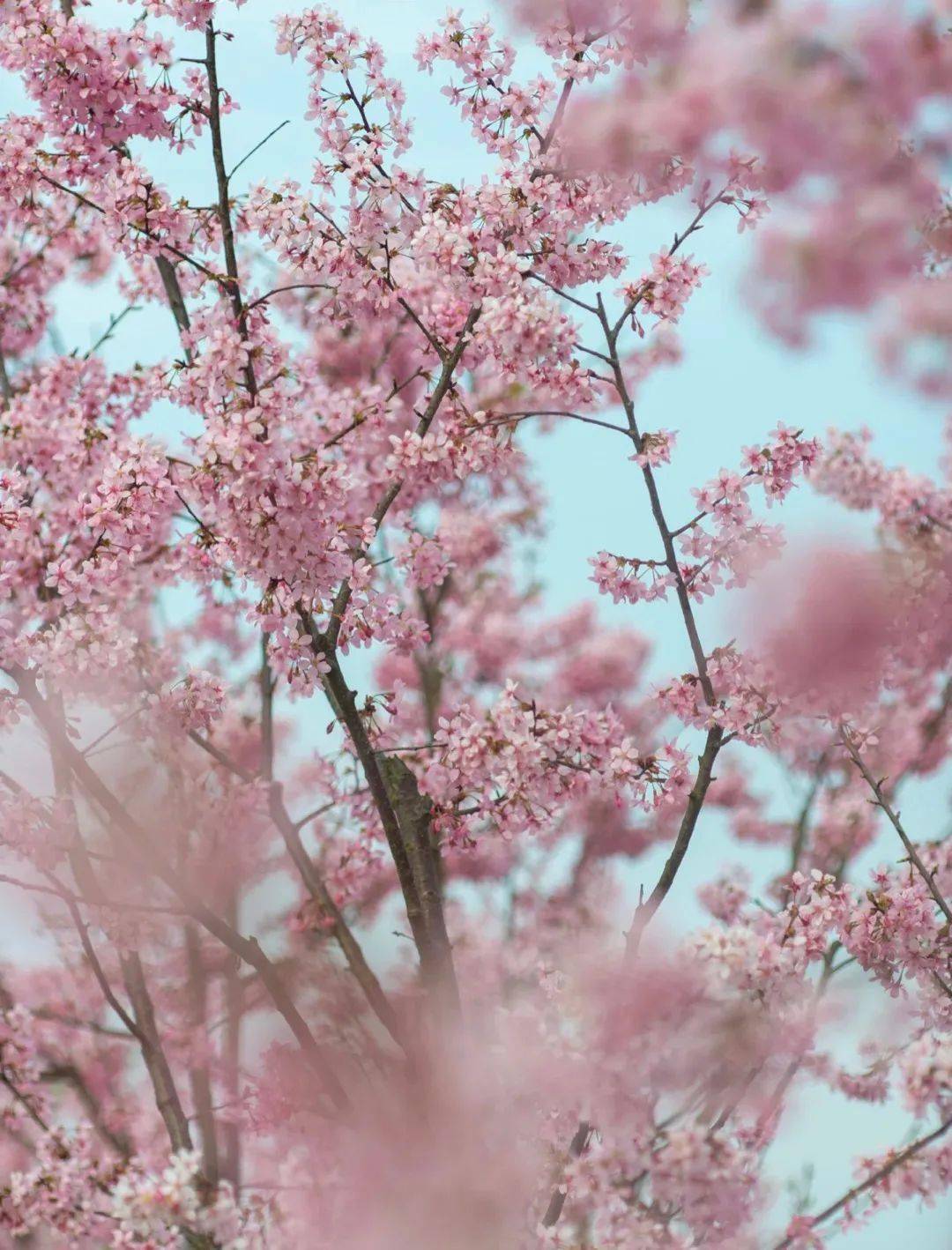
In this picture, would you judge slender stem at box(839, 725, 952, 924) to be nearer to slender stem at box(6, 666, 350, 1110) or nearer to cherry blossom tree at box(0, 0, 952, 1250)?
cherry blossom tree at box(0, 0, 952, 1250)

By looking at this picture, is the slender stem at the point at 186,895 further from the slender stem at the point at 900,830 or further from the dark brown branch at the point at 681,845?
the slender stem at the point at 900,830

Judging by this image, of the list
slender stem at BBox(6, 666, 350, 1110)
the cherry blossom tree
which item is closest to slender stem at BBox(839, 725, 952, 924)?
the cherry blossom tree

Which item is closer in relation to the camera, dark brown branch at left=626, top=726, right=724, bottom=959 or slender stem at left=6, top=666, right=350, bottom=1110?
dark brown branch at left=626, top=726, right=724, bottom=959

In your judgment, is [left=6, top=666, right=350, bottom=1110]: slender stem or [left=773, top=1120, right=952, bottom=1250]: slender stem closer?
[left=773, top=1120, right=952, bottom=1250]: slender stem

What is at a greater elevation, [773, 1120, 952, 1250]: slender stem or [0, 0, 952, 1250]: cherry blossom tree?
[0, 0, 952, 1250]: cherry blossom tree

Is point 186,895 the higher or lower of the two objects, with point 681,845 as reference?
higher

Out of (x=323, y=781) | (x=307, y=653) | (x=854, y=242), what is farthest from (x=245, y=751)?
(x=854, y=242)

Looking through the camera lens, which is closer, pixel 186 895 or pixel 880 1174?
pixel 880 1174

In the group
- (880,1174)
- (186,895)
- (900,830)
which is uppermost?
(186,895)

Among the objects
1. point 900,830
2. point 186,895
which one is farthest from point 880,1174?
point 186,895

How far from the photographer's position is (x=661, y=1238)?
2.46 meters

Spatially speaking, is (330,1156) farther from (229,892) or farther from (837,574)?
(837,574)

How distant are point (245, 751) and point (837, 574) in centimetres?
314

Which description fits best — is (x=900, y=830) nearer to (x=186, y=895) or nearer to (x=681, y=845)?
(x=681, y=845)
